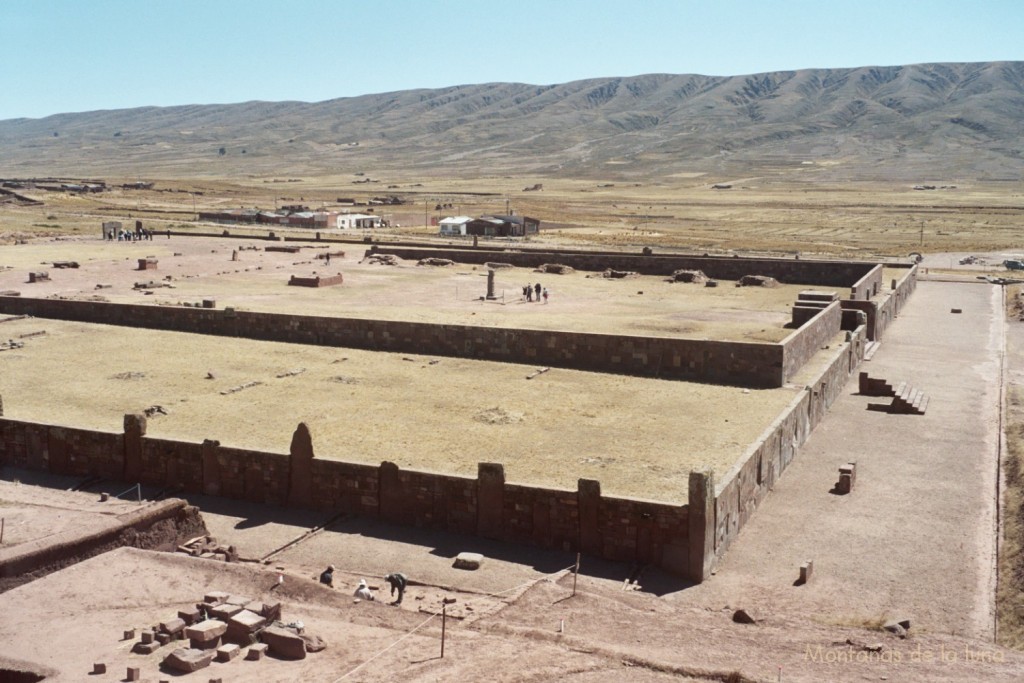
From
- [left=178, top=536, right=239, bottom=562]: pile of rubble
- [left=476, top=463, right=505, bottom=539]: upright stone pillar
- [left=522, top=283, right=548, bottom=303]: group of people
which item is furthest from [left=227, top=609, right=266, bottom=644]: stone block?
[left=522, top=283, right=548, bottom=303]: group of people

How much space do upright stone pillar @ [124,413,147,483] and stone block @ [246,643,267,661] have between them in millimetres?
10166

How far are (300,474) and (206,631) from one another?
7708mm

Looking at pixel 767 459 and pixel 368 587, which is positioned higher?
pixel 767 459

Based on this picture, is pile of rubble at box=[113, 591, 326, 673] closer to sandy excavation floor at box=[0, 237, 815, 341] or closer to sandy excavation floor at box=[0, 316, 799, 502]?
sandy excavation floor at box=[0, 316, 799, 502]

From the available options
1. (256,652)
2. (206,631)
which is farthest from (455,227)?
(256,652)

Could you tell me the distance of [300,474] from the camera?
1997 cm

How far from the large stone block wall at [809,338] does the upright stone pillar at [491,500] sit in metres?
15.3

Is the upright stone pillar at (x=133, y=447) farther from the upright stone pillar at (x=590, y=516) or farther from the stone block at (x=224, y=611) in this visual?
the upright stone pillar at (x=590, y=516)

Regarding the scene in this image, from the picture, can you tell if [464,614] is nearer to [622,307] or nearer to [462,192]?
[622,307]

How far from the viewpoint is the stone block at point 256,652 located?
479 inches

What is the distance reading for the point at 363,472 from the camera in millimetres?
19484

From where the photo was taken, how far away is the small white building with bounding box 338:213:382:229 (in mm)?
98250

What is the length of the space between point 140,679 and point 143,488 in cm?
1009

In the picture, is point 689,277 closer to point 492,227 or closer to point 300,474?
point 492,227
